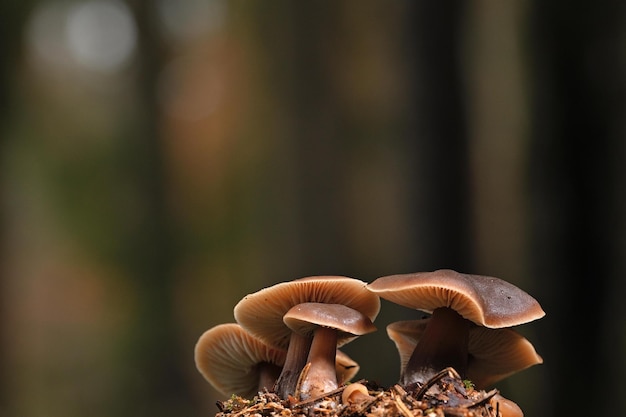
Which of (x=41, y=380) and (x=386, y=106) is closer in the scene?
(x=386, y=106)

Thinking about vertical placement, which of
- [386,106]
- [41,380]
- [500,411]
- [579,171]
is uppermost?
[386,106]

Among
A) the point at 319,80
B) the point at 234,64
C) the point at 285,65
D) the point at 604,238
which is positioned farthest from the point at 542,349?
the point at 234,64

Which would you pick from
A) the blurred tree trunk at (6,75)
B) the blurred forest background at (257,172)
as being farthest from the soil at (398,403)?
the blurred tree trunk at (6,75)

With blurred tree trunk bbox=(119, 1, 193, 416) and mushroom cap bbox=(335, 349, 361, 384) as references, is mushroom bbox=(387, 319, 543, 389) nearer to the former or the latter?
mushroom cap bbox=(335, 349, 361, 384)

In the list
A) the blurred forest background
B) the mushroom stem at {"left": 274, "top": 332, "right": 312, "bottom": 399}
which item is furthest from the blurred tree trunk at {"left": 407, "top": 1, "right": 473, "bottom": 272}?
the mushroom stem at {"left": 274, "top": 332, "right": 312, "bottom": 399}

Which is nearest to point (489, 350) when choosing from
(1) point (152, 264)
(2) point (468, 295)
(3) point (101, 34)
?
(2) point (468, 295)

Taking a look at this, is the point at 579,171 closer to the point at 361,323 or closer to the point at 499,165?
the point at 499,165
